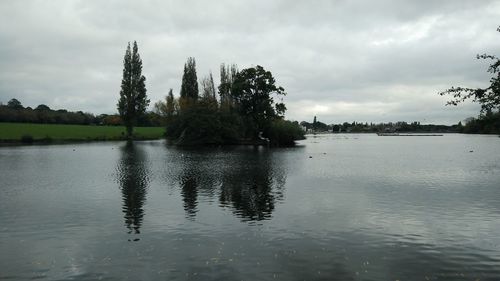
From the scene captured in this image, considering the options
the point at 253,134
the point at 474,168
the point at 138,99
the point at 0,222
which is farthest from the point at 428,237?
the point at 138,99

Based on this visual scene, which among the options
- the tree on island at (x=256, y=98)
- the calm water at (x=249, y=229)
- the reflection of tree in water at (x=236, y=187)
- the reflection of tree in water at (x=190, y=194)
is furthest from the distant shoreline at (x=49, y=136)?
the reflection of tree in water at (x=190, y=194)

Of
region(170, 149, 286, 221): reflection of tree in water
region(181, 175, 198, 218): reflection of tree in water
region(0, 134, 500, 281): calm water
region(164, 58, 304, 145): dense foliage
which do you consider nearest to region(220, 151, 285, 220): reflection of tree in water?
region(170, 149, 286, 221): reflection of tree in water

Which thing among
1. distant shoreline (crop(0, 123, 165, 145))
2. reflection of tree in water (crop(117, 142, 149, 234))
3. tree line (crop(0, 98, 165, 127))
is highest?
tree line (crop(0, 98, 165, 127))

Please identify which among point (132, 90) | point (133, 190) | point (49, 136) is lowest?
point (133, 190)

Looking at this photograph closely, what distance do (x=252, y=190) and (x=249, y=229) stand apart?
10.9 metres

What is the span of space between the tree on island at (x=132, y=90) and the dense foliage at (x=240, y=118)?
1245 centimetres

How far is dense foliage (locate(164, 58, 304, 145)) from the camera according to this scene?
9394 centimetres

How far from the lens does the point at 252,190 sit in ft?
93.2

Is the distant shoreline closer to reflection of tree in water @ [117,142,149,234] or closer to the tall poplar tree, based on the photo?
the tall poplar tree

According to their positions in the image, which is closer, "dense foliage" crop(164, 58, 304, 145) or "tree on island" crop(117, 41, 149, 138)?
"dense foliage" crop(164, 58, 304, 145)

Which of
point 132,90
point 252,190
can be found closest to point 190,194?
point 252,190

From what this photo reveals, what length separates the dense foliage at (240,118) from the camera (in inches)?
3698

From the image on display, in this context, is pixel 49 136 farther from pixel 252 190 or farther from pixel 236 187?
pixel 252 190

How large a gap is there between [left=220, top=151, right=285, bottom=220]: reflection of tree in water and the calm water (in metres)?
0.14
